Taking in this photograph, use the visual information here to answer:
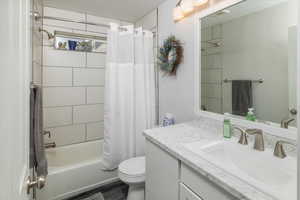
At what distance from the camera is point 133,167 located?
154cm

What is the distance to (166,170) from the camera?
3.41 ft

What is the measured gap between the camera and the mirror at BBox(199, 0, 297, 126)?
964mm

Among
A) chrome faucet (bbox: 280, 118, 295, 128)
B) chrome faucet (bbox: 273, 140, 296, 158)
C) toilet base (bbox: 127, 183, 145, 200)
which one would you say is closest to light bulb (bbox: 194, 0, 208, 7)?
chrome faucet (bbox: 280, 118, 295, 128)

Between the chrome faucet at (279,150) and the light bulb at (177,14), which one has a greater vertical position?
the light bulb at (177,14)

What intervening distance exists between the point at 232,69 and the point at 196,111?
1.61ft

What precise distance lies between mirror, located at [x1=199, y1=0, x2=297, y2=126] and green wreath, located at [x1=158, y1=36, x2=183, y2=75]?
278 mm

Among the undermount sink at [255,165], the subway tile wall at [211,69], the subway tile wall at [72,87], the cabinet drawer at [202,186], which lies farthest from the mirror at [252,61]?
the subway tile wall at [72,87]

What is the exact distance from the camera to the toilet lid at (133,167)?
4.80 feet

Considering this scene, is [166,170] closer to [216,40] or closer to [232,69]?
[232,69]

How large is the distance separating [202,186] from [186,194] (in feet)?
0.46

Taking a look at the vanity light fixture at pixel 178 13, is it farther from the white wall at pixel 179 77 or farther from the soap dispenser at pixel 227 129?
the soap dispenser at pixel 227 129

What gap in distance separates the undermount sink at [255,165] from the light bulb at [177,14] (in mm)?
1256

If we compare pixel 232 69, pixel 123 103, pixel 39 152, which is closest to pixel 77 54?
pixel 123 103

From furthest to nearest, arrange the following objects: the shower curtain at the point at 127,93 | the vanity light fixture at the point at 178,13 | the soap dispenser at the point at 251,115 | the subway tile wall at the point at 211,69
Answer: the shower curtain at the point at 127,93, the vanity light fixture at the point at 178,13, the subway tile wall at the point at 211,69, the soap dispenser at the point at 251,115
